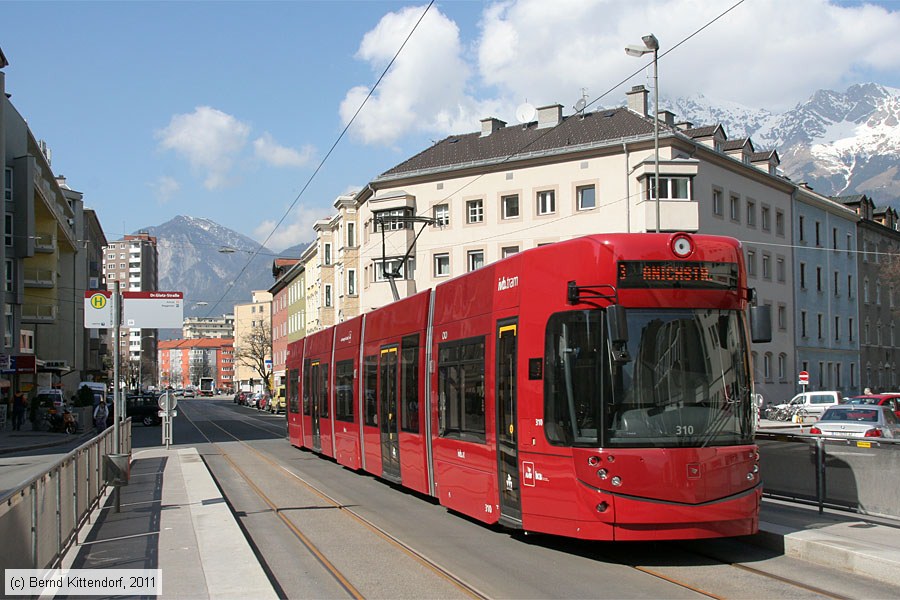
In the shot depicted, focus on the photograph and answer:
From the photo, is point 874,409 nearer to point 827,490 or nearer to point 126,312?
point 827,490

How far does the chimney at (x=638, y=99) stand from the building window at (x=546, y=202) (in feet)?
22.2

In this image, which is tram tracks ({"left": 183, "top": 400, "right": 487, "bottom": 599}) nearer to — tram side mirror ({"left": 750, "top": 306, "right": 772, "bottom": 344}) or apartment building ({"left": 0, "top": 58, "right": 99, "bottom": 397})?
tram side mirror ({"left": 750, "top": 306, "right": 772, "bottom": 344})

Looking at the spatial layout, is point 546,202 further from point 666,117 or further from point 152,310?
point 152,310

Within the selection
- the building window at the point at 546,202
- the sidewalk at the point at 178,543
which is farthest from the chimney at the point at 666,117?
the sidewalk at the point at 178,543

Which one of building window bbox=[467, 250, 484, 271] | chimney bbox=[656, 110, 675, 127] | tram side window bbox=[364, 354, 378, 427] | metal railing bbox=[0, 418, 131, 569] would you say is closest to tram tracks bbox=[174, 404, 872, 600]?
metal railing bbox=[0, 418, 131, 569]

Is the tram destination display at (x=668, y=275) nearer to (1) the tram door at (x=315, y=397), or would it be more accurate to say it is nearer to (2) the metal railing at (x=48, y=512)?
(2) the metal railing at (x=48, y=512)

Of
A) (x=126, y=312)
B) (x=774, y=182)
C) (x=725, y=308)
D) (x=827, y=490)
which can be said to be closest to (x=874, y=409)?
(x=827, y=490)

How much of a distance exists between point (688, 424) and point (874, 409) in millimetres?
16252

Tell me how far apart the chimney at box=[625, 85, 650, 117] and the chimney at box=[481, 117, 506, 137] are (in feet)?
27.4

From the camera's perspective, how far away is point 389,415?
16625mm

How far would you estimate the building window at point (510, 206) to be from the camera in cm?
5116

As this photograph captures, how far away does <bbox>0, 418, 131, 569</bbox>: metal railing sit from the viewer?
729cm

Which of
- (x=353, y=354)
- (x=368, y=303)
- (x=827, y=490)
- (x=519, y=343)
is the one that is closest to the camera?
(x=519, y=343)

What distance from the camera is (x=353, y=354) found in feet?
65.8
